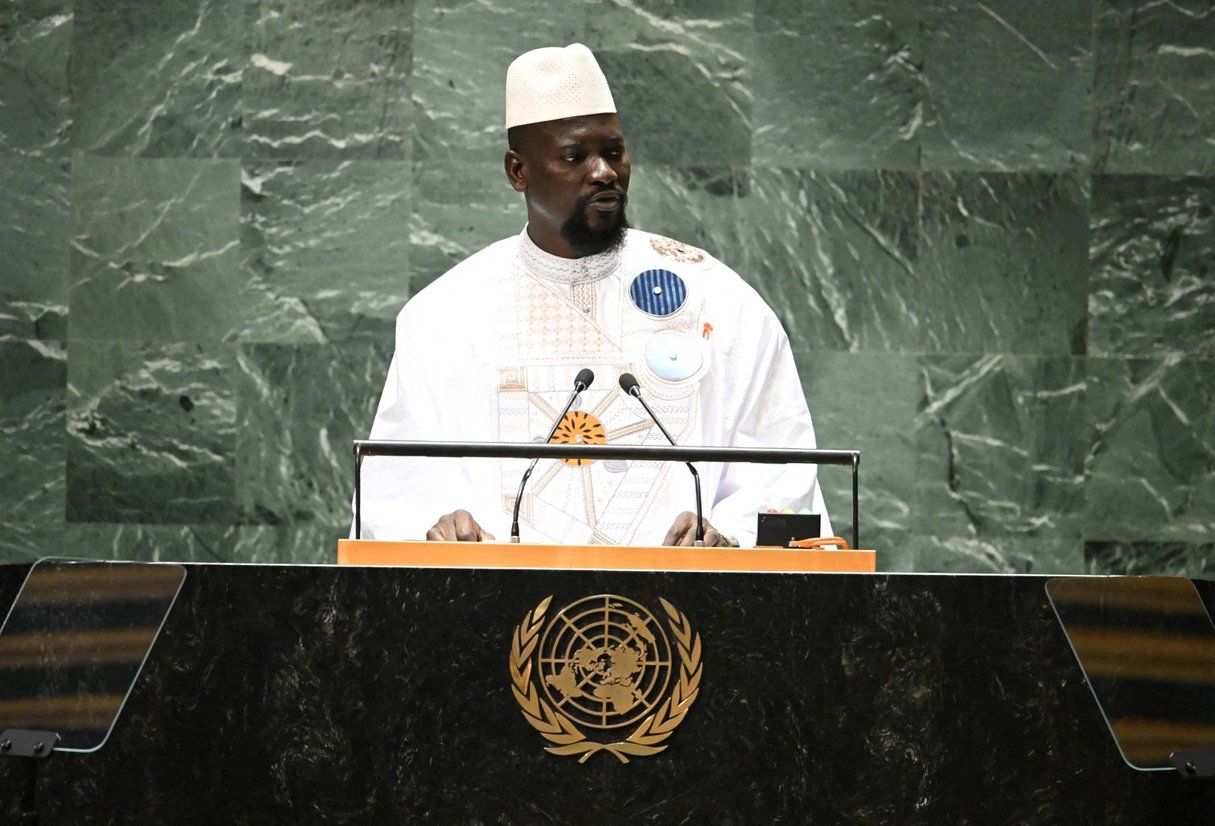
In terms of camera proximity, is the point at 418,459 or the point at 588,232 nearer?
the point at 418,459

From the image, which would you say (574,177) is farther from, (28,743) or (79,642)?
(28,743)

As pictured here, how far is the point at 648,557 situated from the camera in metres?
3.08

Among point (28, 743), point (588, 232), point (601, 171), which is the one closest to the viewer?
point (28, 743)

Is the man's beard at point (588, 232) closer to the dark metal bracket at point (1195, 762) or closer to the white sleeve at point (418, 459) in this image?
the white sleeve at point (418, 459)

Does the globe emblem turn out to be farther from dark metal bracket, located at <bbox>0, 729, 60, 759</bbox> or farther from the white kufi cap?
the white kufi cap

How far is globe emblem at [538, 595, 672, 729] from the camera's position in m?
2.82

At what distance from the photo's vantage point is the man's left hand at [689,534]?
3695 mm

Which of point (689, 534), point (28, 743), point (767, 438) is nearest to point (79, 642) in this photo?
point (28, 743)

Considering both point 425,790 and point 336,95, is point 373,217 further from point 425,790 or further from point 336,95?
point 425,790

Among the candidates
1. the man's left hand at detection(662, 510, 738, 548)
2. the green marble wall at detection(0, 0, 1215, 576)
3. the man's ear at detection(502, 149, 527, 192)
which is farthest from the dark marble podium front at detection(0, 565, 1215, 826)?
the green marble wall at detection(0, 0, 1215, 576)

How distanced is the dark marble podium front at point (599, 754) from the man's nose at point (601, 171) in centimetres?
219

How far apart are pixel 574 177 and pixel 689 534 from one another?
4.78ft

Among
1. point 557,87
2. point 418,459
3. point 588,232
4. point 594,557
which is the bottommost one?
point 594,557

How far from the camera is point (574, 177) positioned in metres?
4.82
